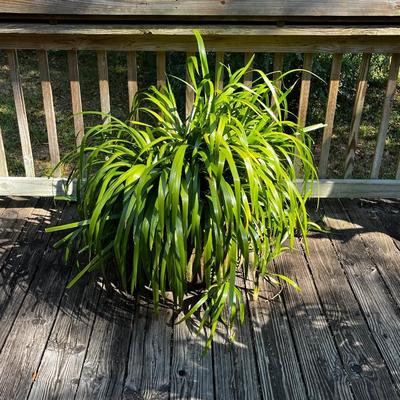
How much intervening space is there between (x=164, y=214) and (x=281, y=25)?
3.96ft

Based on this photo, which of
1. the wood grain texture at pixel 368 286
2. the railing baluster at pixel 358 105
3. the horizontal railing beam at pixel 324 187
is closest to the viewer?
the wood grain texture at pixel 368 286

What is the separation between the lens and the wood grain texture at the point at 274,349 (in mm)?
1859

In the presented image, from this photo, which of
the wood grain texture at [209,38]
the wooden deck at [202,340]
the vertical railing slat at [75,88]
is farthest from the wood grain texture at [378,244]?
the vertical railing slat at [75,88]

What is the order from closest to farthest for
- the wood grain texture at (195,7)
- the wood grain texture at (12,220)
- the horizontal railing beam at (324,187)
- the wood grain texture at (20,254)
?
the wood grain texture at (20,254) → the wood grain texture at (195,7) → the wood grain texture at (12,220) → the horizontal railing beam at (324,187)

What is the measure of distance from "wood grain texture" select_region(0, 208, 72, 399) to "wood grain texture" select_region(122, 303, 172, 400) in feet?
1.15

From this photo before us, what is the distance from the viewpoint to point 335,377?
6.27 feet

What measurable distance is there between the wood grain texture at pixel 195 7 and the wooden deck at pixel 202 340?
1148 millimetres

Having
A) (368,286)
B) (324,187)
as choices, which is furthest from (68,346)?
(324,187)

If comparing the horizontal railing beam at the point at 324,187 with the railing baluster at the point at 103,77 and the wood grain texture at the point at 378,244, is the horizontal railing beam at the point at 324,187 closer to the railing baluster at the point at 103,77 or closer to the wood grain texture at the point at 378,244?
the wood grain texture at the point at 378,244

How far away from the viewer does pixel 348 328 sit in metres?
2.15

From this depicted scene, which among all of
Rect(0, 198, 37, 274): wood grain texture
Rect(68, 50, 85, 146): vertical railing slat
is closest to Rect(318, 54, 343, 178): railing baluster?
Rect(68, 50, 85, 146): vertical railing slat

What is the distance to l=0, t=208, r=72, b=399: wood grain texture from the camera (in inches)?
73.4

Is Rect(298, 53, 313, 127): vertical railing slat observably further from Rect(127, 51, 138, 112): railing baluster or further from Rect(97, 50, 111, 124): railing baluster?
Rect(97, 50, 111, 124): railing baluster

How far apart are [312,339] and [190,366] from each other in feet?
1.67
